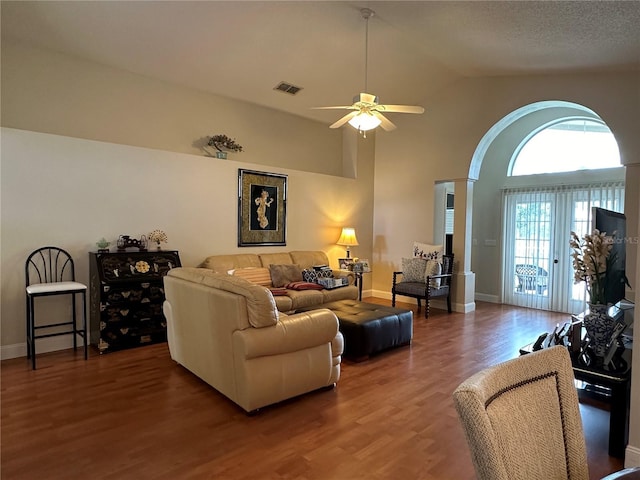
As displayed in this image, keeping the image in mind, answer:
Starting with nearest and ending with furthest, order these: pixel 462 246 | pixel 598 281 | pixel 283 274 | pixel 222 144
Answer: pixel 598 281 → pixel 283 274 → pixel 222 144 → pixel 462 246

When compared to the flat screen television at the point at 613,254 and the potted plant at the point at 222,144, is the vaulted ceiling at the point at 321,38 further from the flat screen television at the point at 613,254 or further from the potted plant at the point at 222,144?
the flat screen television at the point at 613,254

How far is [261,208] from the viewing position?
6.05 metres

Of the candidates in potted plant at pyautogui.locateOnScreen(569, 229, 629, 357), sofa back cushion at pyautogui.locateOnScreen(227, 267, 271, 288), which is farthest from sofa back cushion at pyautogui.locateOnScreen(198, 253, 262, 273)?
potted plant at pyautogui.locateOnScreen(569, 229, 629, 357)

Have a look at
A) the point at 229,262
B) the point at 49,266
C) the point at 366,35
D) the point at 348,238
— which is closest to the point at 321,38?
the point at 366,35

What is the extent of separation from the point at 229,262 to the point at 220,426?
9.83 feet

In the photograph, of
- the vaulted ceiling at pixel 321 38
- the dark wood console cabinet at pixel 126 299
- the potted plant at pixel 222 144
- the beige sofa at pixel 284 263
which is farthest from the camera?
the potted plant at pixel 222 144

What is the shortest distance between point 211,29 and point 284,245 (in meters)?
3.29

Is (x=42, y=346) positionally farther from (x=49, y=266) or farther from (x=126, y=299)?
(x=126, y=299)

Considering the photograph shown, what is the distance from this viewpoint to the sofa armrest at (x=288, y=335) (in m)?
2.62

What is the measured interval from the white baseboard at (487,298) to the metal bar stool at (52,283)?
6480 mm

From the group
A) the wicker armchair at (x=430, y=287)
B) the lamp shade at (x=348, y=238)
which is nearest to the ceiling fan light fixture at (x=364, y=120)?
the wicker armchair at (x=430, y=287)

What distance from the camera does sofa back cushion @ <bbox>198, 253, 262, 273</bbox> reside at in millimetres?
5258

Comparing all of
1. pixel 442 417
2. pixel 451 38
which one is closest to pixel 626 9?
pixel 451 38

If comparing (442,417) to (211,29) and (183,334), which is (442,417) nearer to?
(183,334)
